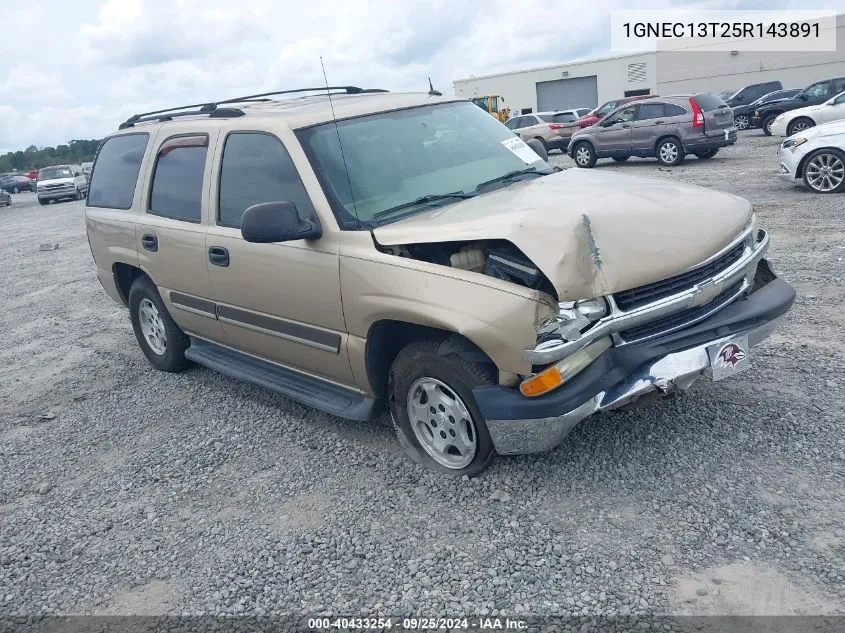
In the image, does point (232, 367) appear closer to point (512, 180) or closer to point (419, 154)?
point (419, 154)

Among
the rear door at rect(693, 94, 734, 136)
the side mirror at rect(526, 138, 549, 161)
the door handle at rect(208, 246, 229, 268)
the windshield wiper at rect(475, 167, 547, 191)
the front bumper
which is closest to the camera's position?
the front bumper

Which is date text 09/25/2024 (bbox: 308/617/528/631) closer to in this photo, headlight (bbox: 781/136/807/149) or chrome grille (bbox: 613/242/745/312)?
chrome grille (bbox: 613/242/745/312)

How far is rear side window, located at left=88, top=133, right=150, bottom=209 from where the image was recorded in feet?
18.7

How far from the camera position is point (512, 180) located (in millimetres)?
4406

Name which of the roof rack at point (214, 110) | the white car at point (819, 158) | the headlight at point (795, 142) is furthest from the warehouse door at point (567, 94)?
the roof rack at point (214, 110)

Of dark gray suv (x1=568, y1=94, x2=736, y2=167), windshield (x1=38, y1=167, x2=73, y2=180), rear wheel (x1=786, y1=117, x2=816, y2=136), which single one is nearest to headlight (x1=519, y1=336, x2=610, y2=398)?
dark gray suv (x1=568, y1=94, x2=736, y2=167)

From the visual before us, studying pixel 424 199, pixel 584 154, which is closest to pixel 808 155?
pixel 584 154

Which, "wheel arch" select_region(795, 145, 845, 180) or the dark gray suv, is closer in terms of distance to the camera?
"wheel arch" select_region(795, 145, 845, 180)

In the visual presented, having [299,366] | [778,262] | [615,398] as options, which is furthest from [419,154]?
[778,262]

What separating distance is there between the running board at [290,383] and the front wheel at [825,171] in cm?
954

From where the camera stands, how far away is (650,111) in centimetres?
1777

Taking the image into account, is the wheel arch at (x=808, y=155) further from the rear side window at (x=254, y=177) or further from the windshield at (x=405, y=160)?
the rear side window at (x=254, y=177)

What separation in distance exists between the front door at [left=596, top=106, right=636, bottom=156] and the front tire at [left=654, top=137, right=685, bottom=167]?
850 mm

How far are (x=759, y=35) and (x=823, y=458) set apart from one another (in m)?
49.8
